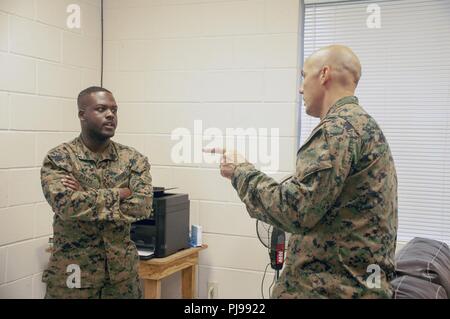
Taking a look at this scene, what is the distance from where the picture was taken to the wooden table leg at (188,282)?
128 inches

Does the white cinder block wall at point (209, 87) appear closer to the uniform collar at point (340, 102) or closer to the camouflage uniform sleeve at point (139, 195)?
the camouflage uniform sleeve at point (139, 195)

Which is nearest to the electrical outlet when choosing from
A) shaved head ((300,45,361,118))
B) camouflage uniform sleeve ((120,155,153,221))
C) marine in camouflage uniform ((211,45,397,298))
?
camouflage uniform sleeve ((120,155,153,221))

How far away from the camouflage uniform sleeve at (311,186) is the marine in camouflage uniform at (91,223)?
85 cm

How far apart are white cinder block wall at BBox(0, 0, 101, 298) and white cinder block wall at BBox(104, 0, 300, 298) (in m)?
0.40

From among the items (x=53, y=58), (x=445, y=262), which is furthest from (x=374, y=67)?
(x=53, y=58)

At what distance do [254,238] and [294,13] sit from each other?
152 centimetres

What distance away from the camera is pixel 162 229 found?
9.46 ft

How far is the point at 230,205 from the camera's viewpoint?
11.0 feet

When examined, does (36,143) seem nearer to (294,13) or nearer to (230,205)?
(230,205)

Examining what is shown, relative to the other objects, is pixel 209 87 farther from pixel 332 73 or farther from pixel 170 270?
pixel 332 73

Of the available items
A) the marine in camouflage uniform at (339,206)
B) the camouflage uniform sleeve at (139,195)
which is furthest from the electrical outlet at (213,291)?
the marine in camouflage uniform at (339,206)

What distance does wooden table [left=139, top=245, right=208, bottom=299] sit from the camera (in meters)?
2.82

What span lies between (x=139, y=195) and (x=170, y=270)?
29.2 inches

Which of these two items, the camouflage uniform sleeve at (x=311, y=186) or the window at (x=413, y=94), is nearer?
the camouflage uniform sleeve at (x=311, y=186)
